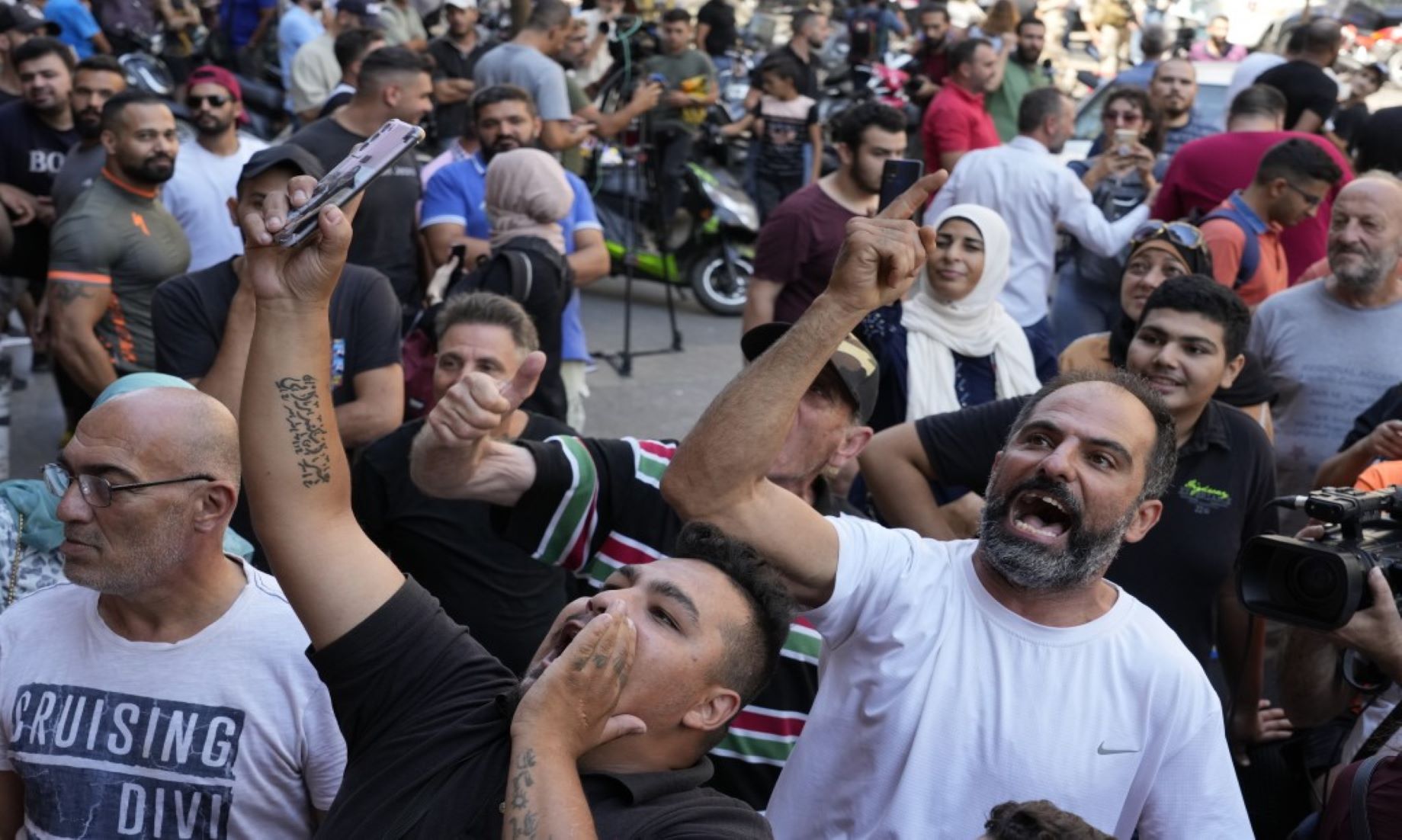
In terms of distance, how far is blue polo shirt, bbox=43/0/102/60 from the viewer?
36.9ft

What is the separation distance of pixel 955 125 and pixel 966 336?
12.8 feet

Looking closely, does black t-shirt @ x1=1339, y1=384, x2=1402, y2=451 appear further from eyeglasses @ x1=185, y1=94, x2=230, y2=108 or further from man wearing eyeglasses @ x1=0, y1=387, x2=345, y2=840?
eyeglasses @ x1=185, y1=94, x2=230, y2=108

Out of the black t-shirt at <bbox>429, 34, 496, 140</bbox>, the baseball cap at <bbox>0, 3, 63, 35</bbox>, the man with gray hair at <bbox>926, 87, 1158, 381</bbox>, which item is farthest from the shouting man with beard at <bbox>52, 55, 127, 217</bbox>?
the man with gray hair at <bbox>926, 87, 1158, 381</bbox>

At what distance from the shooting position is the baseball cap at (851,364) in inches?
133

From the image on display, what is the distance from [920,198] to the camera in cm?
247

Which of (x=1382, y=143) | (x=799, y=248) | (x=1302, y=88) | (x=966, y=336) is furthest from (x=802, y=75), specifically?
(x=966, y=336)

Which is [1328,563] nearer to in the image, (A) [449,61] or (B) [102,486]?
(B) [102,486]

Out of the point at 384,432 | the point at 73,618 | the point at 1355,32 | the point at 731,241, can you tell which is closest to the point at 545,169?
the point at 384,432

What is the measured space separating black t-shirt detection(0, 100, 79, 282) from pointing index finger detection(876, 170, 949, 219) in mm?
5327

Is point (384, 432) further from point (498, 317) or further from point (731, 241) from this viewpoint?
point (731, 241)

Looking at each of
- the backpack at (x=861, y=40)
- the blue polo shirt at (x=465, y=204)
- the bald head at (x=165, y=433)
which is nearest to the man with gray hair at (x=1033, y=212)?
the blue polo shirt at (x=465, y=204)

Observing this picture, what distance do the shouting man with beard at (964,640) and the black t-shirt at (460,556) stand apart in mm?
1312

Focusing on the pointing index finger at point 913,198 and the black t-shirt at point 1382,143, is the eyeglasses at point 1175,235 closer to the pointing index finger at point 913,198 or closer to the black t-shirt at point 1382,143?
the black t-shirt at point 1382,143

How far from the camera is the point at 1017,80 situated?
10.6 metres
